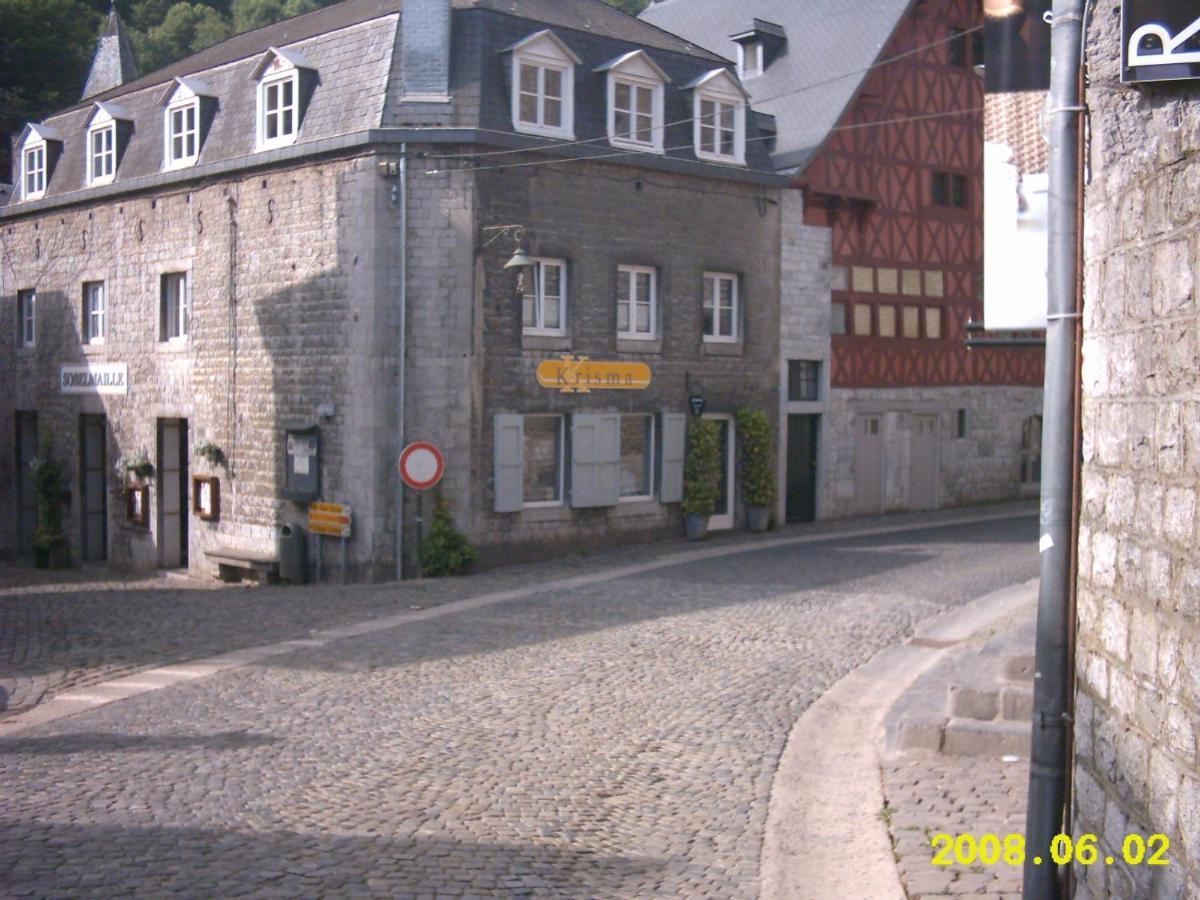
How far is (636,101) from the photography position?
21031mm

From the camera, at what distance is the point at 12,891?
19.6 feet

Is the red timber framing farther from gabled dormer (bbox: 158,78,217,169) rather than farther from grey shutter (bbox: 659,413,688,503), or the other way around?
gabled dormer (bbox: 158,78,217,169)

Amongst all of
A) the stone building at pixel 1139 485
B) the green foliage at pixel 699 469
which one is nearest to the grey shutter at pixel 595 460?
the green foliage at pixel 699 469

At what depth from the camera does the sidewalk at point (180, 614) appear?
12320 mm

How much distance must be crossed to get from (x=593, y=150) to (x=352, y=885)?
50.6 feet

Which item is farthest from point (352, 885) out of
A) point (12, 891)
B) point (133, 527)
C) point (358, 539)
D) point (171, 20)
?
point (171, 20)

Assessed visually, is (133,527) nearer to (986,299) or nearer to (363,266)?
(363,266)

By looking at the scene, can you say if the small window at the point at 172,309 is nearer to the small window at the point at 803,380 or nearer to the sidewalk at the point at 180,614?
the sidewalk at the point at 180,614

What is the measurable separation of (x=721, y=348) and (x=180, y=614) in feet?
34.3

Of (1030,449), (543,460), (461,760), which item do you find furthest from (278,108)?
(1030,449)

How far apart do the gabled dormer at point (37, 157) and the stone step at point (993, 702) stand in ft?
74.9

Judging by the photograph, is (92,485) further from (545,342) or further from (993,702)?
(993,702)

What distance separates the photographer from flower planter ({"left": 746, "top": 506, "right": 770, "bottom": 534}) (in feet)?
74.9

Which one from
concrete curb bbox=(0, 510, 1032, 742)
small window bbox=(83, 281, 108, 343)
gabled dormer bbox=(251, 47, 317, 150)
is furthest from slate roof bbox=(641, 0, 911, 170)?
small window bbox=(83, 281, 108, 343)
